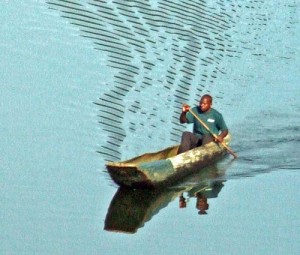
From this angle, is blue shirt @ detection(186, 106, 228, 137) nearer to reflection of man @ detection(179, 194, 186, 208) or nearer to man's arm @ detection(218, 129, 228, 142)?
man's arm @ detection(218, 129, 228, 142)

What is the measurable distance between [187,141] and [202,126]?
56 cm

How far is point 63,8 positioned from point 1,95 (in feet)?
38.8

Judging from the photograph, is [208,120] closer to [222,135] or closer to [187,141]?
[222,135]

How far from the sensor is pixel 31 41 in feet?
148

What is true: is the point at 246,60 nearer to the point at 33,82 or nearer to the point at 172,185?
the point at 33,82

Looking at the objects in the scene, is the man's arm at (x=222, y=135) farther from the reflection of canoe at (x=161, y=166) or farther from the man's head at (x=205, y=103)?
the man's head at (x=205, y=103)

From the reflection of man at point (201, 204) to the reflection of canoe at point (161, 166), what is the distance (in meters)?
0.80

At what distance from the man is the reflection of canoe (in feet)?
0.87

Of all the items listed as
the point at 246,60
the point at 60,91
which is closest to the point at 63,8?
the point at 246,60

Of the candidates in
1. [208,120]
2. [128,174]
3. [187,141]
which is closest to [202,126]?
[208,120]

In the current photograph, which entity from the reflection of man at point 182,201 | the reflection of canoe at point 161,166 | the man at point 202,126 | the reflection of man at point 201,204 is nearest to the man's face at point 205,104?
the man at point 202,126

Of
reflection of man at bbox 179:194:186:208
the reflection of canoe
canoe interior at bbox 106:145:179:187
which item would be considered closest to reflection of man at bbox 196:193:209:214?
reflection of man at bbox 179:194:186:208

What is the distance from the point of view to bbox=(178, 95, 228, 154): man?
3381 centimetres

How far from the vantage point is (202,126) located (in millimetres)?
34125
